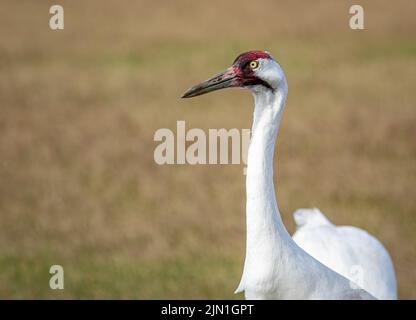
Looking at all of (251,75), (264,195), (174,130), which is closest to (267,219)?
(264,195)

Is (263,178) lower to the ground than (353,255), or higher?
higher

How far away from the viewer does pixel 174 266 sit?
9234mm

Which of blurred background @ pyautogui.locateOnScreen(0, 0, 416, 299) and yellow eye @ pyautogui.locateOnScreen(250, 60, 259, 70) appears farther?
blurred background @ pyautogui.locateOnScreen(0, 0, 416, 299)

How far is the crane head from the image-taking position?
197 inches

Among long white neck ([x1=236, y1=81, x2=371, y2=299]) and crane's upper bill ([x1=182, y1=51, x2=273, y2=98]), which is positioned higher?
crane's upper bill ([x1=182, y1=51, x2=273, y2=98])

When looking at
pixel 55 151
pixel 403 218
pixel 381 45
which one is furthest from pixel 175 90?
pixel 403 218

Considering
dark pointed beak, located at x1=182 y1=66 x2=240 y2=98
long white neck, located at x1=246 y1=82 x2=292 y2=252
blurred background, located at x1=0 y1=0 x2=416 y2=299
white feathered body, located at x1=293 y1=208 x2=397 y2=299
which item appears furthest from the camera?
blurred background, located at x1=0 y1=0 x2=416 y2=299

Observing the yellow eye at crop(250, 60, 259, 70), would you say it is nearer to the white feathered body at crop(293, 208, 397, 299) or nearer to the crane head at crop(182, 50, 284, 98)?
the crane head at crop(182, 50, 284, 98)

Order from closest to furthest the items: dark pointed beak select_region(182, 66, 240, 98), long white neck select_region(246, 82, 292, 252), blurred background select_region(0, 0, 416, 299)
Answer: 1. long white neck select_region(246, 82, 292, 252)
2. dark pointed beak select_region(182, 66, 240, 98)
3. blurred background select_region(0, 0, 416, 299)

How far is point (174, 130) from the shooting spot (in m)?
13.5

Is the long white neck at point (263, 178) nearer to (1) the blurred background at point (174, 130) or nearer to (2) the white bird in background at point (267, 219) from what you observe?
(2) the white bird in background at point (267, 219)

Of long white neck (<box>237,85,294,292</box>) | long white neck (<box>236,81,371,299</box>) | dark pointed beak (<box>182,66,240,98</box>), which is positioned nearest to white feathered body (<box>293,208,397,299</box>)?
long white neck (<box>236,81,371,299</box>)

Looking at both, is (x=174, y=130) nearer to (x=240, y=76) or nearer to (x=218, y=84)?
(x=218, y=84)

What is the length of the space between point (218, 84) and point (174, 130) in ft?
27.2
